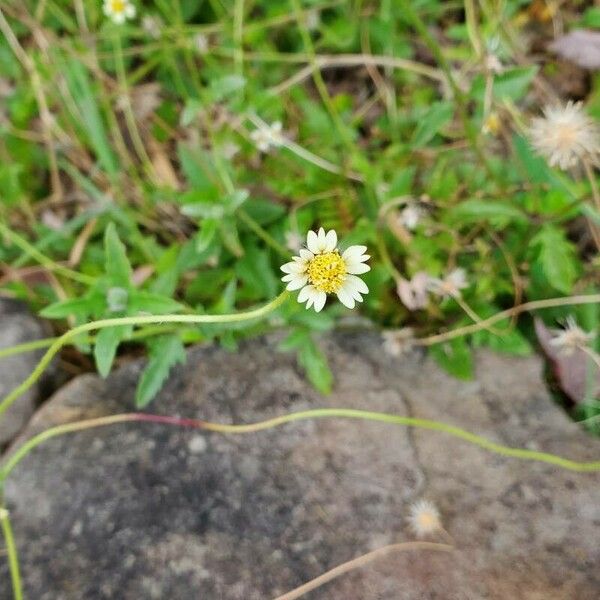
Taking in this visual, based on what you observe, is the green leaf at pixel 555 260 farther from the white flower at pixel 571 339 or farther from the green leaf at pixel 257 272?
the green leaf at pixel 257 272

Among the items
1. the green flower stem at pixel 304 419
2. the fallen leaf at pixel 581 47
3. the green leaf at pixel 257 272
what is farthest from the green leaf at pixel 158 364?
the fallen leaf at pixel 581 47

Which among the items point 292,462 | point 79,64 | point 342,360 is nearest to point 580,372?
point 342,360

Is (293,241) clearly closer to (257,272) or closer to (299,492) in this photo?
(257,272)

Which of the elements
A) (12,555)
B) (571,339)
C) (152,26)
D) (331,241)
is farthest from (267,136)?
(12,555)

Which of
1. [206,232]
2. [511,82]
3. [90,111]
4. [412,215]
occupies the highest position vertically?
[90,111]

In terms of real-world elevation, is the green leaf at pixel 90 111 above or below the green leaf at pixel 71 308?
above
